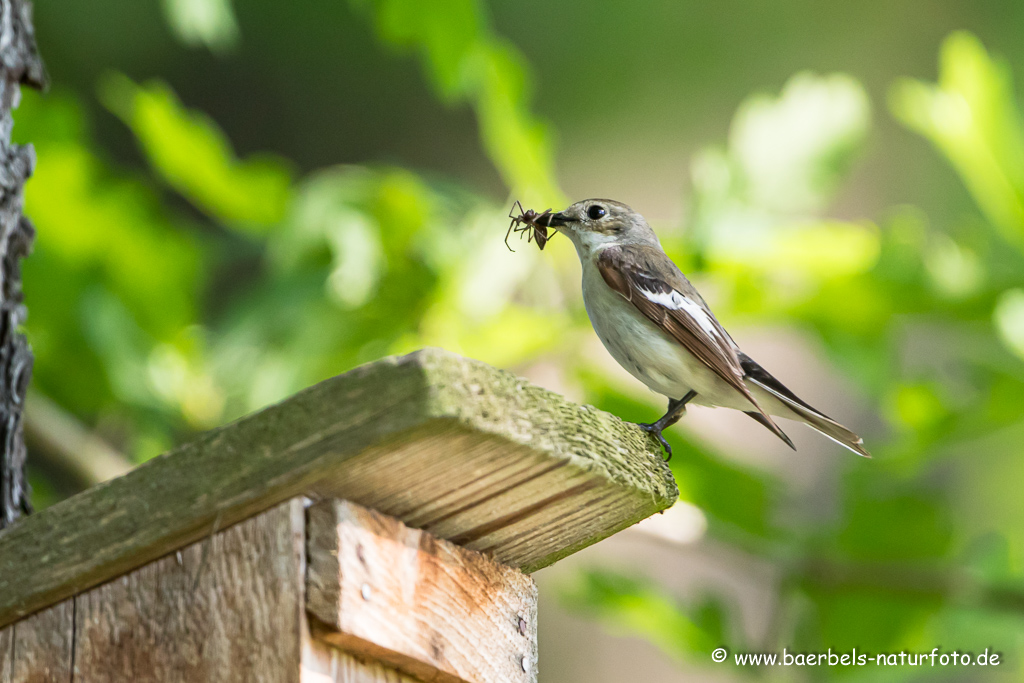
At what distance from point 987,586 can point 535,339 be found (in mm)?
1446

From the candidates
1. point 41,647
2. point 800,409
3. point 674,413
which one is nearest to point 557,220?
point 674,413

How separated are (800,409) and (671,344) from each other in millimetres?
350

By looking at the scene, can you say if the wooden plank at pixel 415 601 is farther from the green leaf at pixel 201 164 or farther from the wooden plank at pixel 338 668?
the green leaf at pixel 201 164

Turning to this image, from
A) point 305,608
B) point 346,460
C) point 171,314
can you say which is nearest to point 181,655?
point 305,608

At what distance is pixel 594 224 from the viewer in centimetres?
256

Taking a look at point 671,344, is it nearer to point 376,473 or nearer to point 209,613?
point 376,473

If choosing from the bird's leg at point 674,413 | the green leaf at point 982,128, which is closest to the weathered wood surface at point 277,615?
the bird's leg at point 674,413

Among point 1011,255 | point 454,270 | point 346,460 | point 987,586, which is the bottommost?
point 346,460

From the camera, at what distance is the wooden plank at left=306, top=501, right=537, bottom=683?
1.44 meters

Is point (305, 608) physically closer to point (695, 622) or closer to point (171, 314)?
point (695, 622)

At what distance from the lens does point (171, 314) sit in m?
3.63

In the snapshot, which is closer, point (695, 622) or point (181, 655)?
point (181, 655)

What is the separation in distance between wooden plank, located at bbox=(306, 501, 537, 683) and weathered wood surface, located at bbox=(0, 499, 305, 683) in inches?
1.6

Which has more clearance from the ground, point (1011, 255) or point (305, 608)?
point (1011, 255)
